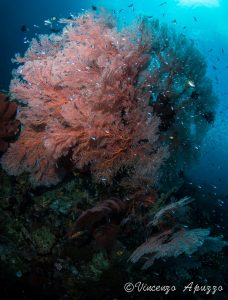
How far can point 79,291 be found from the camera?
4.20 meters


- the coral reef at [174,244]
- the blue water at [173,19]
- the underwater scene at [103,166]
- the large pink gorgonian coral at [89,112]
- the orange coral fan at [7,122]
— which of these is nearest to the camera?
the coral reef at [174,244]

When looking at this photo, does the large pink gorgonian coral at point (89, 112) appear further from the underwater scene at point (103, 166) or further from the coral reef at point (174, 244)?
the coral reef at point (174, 244)

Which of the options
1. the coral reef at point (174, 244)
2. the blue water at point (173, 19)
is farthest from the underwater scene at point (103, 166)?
the blue water at point (173, 19)

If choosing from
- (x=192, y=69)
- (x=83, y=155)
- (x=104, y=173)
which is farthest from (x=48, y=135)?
(x=192, y=69)

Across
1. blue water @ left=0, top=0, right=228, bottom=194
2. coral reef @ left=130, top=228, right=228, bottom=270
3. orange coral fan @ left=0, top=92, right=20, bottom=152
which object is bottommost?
coral reef @ left=130, top=228, right=228, bottom=270

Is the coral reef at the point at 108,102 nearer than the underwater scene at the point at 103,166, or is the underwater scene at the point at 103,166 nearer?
the underwater scene at the point at 103,166

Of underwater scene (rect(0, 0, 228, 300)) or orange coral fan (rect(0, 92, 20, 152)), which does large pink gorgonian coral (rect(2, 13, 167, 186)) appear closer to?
underwater scene (rect(0, 0, 228, 300))

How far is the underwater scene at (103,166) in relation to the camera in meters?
4.29

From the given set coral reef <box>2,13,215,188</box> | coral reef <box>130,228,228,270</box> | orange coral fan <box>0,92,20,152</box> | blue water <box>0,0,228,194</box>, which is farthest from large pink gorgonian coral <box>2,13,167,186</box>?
blue water <box>0,0,228,194</box>

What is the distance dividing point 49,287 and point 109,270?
3.17ft

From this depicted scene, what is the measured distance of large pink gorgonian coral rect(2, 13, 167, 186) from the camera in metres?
4.75

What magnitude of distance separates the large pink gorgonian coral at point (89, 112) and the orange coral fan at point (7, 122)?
1.62 ft

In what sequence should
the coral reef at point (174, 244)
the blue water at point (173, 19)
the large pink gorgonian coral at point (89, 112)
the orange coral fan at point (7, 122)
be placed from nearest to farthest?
the coral reef at point (174, 244) < the large pink gorgonian coral at point (89, 112) < the orange coral fan at point (7, 122) < the blue water at point (173, 19)

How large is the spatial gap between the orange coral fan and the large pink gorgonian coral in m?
0.49
